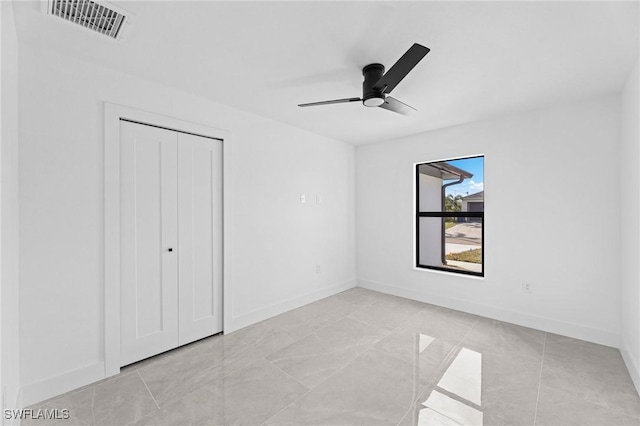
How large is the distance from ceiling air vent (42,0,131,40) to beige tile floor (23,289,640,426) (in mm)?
2460

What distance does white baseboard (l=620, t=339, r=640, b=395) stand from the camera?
2.06m

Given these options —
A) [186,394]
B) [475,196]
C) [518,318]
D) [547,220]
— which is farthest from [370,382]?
[475,196]

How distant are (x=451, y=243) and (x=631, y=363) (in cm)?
217

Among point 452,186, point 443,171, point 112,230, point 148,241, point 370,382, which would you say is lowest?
point 370,382

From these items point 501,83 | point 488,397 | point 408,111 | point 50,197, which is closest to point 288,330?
point 488,397

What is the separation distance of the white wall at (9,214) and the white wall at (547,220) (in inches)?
158

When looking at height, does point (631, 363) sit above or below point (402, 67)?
below

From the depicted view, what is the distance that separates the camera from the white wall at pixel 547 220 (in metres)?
2.77

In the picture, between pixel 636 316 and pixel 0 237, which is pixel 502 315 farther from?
pixel 0 237

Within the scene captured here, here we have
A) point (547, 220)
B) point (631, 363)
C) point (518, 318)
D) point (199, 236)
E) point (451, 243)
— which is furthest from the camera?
point (451, 243)

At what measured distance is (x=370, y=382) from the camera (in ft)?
7.11

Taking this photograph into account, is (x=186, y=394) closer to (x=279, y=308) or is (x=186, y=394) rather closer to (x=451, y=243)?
(x=279, y=308)

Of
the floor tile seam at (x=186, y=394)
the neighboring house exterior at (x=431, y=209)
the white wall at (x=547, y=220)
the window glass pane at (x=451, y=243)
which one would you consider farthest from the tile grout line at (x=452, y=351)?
the floor tile seam at (x=186, y=394)

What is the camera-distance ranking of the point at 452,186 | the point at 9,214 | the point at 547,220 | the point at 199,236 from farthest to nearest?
1. the point at 452,186
2. the point at 547,220
3. the point at 199,236
4. the point at 9,214
